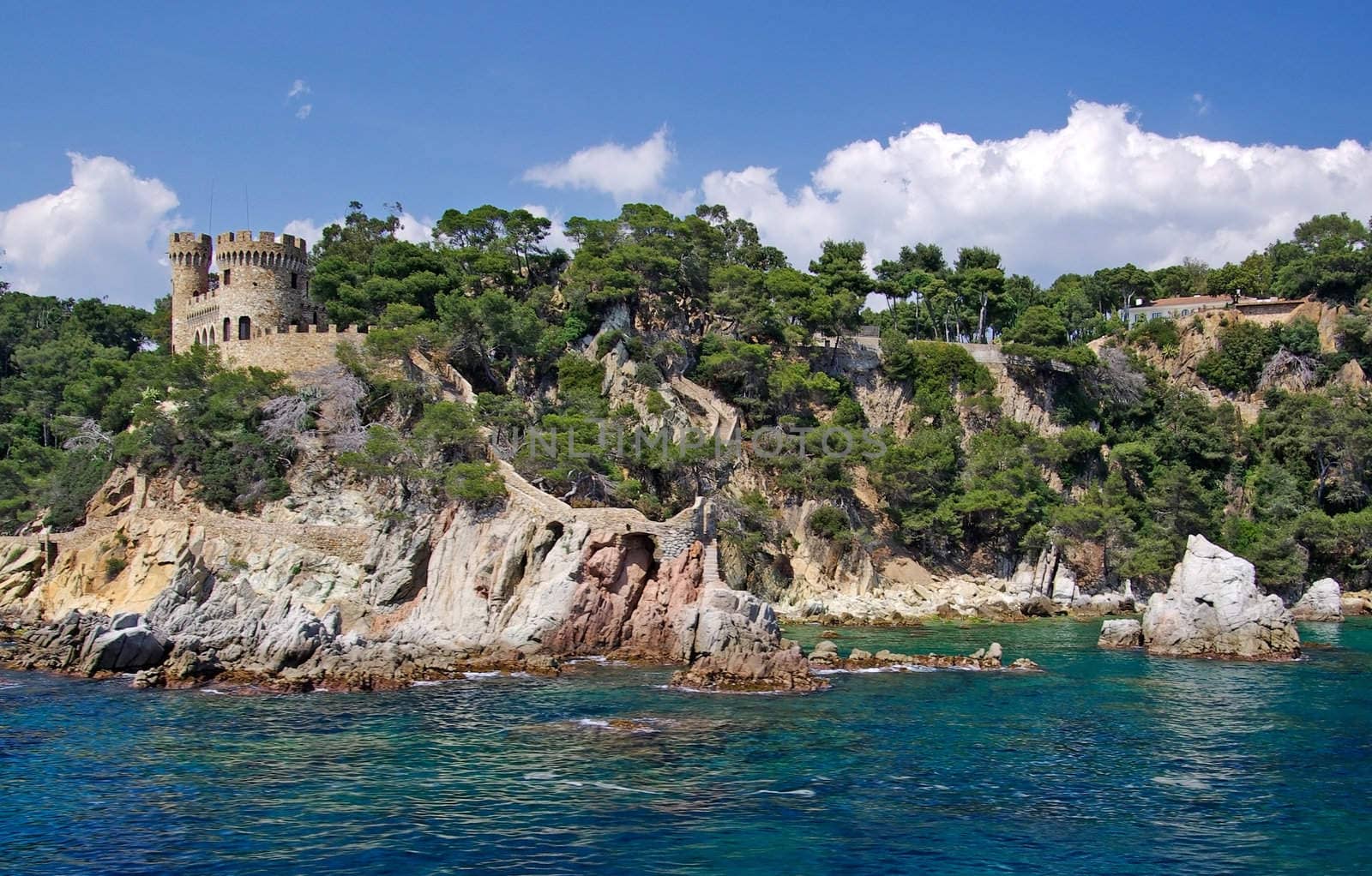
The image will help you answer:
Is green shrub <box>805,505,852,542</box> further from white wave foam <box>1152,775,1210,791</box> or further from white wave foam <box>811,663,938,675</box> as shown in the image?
white wave foam <box>1152,775,1210,791</box>

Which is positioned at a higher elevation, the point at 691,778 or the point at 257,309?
the point at 257,309

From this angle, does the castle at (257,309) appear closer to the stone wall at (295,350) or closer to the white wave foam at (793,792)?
the stone wall at (295,350)

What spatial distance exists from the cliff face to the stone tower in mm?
9462

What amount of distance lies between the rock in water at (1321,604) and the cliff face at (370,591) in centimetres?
2477

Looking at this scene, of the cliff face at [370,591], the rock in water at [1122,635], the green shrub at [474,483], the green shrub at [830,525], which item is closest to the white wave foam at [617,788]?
the cliff face at [370,591]

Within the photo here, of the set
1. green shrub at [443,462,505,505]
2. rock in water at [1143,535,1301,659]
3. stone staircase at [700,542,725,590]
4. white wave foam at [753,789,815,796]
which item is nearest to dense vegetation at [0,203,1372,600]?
green shrub at [443,462,505,505]

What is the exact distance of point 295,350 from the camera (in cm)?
4381

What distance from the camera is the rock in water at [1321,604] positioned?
141 ft

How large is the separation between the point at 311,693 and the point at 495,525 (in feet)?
29.6

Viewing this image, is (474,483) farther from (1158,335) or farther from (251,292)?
(1158,335)

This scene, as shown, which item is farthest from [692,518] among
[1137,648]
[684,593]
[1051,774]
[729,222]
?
[729,222]

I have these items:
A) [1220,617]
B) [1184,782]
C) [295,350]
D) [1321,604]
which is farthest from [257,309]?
[1321,604]

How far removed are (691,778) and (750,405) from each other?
102ft

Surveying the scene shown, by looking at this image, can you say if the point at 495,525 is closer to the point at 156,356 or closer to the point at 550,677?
the point at 550,677
